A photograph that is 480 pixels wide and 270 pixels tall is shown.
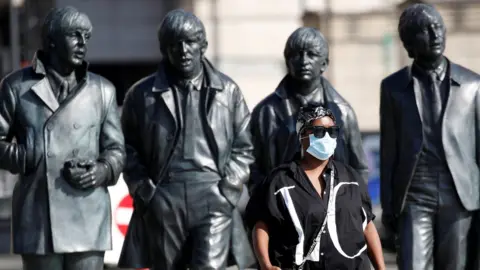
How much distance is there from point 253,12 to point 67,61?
19.7 m

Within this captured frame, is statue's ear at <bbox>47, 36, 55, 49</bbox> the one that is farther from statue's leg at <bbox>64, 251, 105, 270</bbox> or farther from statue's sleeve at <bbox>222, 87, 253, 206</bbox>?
statue's sleeve at <bbox>222, 87, 253, 206</bbox>

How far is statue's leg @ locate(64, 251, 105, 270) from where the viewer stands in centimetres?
1075

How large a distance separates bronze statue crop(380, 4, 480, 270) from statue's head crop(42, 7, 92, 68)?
2371 millimetres

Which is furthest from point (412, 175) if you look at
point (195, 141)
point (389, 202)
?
point (195, 141)

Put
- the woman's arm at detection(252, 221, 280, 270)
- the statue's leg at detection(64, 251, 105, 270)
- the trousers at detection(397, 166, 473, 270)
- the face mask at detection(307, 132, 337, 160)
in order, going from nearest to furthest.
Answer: the woman's arm at detection(252, 221, 280, 270) < the face mask at detection(307, 132, 337, 160) < the statue's leg at detection(64, 251, 105, 270) < the trousers at detection(397, 166, 473, 270)

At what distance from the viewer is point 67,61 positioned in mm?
10805

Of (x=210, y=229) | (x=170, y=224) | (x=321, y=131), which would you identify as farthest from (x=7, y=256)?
(x=321, y=131)

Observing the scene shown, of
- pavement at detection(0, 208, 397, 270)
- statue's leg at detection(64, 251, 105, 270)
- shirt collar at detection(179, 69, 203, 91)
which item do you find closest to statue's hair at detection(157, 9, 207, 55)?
shirt collar at detection(179, 69, 203, 91)

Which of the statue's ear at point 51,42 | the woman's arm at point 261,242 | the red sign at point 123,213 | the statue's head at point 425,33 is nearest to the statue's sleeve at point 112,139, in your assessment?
the statue's ear at point 51,42

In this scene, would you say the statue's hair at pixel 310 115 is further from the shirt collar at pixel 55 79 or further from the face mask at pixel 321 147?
the shirt collar at pixel 55 79

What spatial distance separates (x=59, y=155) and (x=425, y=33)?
9.12ft

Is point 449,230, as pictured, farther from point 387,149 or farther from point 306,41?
point 306,41

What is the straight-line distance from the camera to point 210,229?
1146 centimetres

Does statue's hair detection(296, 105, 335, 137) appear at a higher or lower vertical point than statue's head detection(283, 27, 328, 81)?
higher
